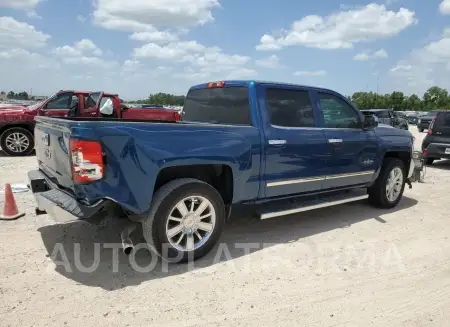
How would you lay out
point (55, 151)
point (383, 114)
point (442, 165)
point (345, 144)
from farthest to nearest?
1. point (383, 114)
2. point (442, 165)
3. point (345, 144)
4. point (55, 151)

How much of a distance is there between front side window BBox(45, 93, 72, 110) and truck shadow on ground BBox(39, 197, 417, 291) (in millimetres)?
7231

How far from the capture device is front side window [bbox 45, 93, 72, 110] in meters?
11.1

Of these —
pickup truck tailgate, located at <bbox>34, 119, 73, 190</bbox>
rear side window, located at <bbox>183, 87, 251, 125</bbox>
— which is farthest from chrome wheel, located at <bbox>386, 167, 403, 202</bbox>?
pickup truck tailgate, located at <bbox>34, 119, 73, 190</bbox>

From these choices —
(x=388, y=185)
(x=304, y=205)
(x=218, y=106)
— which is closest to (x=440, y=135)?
(x=388, y=185)

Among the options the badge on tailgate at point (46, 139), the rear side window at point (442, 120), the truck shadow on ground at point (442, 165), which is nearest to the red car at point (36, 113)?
the badge on tailgate at point (46, 139)

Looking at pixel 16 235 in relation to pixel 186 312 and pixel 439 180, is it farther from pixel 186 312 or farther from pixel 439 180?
pixel 439 180

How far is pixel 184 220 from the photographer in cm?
375

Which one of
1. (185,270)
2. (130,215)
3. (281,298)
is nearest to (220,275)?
(185,270)

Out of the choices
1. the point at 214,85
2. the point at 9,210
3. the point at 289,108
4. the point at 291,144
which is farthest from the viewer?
the point at 9,210

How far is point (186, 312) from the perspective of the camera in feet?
9.80

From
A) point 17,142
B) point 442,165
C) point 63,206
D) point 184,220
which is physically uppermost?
point 63,206

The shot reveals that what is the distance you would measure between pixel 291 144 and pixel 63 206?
2.50m

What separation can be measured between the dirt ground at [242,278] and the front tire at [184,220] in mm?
199

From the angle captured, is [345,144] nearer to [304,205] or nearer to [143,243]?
[304,205]
